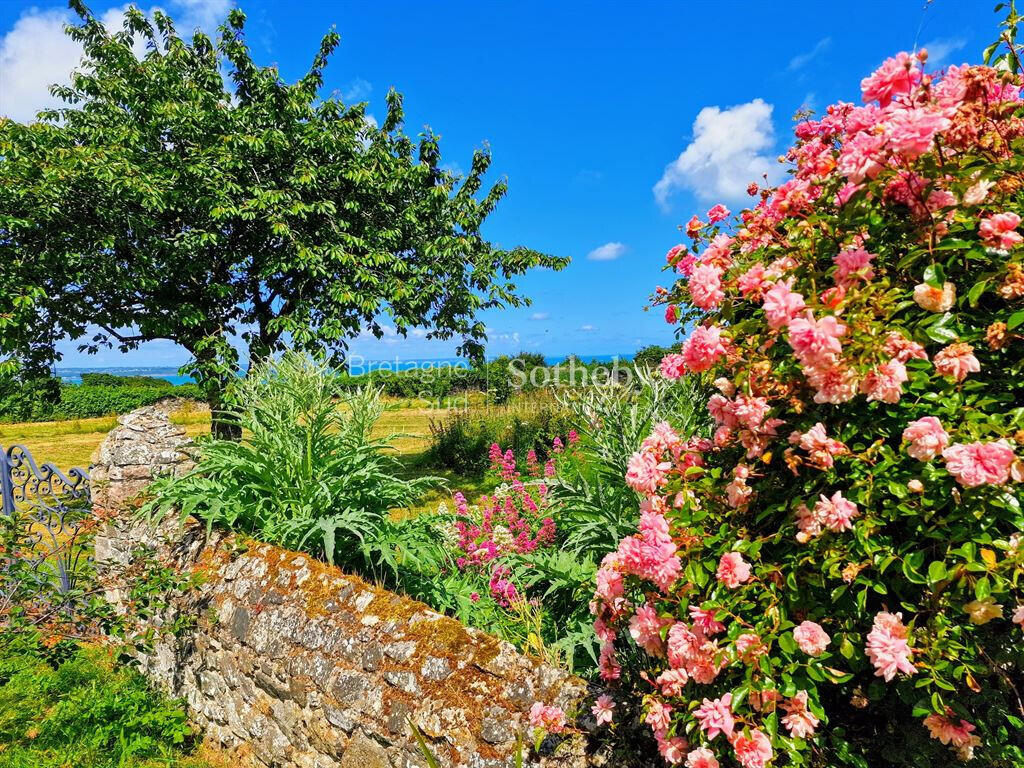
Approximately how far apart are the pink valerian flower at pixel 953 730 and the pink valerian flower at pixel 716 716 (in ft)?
1.76

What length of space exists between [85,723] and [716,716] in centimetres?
424

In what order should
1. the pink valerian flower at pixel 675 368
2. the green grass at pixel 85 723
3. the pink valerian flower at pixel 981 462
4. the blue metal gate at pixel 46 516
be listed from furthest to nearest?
1. the blue metal gate at pixel 46 516
2. the green grass at pixel 85 723
3. the pink valerian flower at pixel 675 368
4. the pink valerian flower at pixel 981 462

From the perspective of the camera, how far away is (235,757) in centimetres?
354

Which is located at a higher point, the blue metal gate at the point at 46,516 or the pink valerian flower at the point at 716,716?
the pink valerian flower at the point at 716,716

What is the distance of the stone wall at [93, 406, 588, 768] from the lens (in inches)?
96.1

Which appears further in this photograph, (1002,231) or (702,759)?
(702,759)

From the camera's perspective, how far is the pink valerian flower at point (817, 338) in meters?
1.48

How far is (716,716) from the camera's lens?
5.40ft

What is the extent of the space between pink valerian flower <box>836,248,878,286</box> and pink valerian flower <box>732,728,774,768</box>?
139cm

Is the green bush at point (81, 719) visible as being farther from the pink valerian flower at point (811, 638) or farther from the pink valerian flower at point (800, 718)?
the pink valerian flower at point (811, 638)

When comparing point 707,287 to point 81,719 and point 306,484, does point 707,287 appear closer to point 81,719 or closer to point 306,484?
point 306,484

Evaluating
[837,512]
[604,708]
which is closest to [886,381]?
[837,512]

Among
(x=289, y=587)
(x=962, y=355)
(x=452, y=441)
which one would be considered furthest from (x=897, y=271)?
(x=452, y=441)

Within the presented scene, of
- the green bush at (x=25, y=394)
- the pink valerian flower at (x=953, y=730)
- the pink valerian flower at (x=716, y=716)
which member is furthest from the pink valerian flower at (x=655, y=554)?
the green bush at (x=25, y=394)
